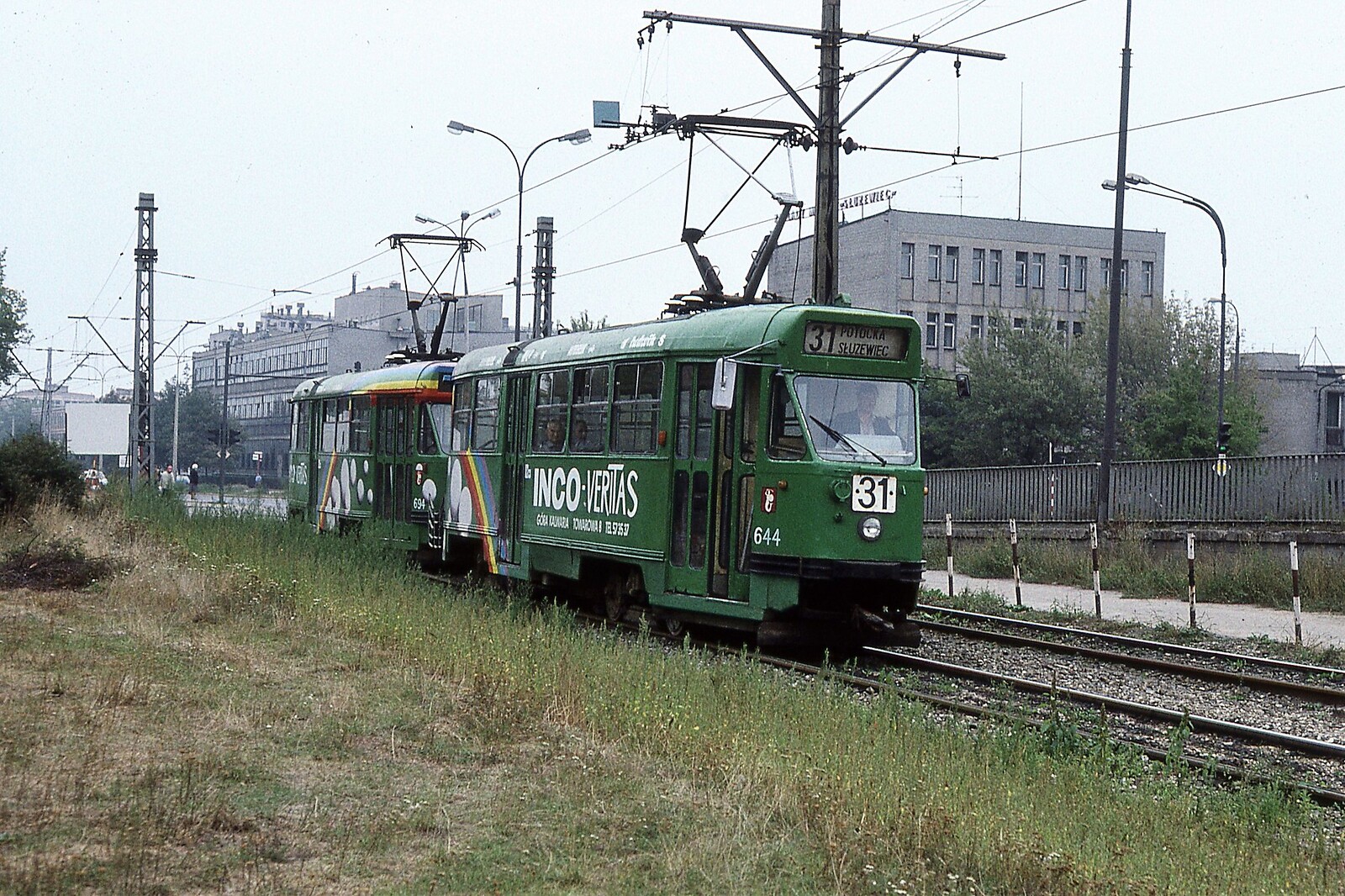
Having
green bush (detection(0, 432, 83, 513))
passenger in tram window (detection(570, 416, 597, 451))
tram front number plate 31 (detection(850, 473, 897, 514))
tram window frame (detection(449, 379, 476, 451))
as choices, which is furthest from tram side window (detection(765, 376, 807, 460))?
green bush (detection(0, 432, 83, 513))

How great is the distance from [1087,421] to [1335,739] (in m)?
47.3

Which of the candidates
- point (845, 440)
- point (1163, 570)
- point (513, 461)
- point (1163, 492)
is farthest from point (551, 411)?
point (1163, 492)

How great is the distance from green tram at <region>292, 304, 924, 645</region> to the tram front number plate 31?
0.05ft

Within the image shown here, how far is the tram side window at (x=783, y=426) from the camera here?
13.4 meters

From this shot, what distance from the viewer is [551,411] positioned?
17234 mm

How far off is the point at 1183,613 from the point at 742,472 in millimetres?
9702

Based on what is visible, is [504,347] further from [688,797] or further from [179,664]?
[688,797]

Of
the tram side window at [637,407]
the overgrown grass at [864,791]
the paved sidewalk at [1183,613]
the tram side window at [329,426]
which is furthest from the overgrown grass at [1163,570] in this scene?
the overgrown grass at [864,791]

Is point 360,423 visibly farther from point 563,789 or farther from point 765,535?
point 563,789

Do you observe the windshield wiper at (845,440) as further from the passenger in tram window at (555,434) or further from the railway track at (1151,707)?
the passenger in tram window at (555,434)

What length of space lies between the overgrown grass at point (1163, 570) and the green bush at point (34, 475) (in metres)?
16.9

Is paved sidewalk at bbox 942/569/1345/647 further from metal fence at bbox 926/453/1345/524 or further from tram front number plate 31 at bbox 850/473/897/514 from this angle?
tram front number plate 31 at bbox 850/473/897/514

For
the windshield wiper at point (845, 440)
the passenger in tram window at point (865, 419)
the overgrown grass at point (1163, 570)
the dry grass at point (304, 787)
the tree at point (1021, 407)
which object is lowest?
the dry grass at point (304, 787)

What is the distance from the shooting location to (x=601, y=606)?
1739cm
